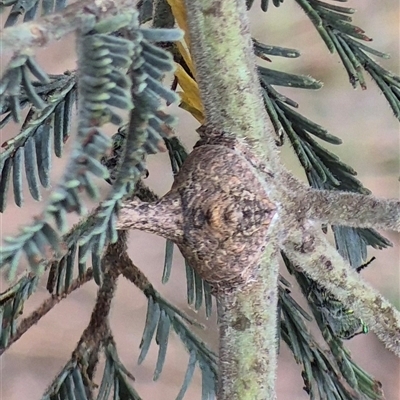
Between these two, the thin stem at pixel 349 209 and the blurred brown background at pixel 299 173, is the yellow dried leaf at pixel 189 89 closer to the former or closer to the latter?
the thin stem at pixel 349 209

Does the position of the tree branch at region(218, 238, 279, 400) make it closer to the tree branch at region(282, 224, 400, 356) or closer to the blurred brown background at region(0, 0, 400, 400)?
the tree branch at region(282, 224, 400, 356)

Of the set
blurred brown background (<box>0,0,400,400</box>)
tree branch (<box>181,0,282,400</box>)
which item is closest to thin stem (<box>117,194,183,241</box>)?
tree branch (<box>181,0,282,400</box>)

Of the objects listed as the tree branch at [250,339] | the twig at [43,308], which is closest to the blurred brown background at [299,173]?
the twig at [43,308]

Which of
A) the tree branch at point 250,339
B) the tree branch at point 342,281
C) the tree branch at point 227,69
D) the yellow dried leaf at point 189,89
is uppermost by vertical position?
the yellow dried leaf at point 189,89

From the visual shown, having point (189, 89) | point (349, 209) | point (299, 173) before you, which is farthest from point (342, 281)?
point (299, 173)

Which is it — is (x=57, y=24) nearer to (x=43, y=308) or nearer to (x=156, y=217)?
(x=156, y=217)
